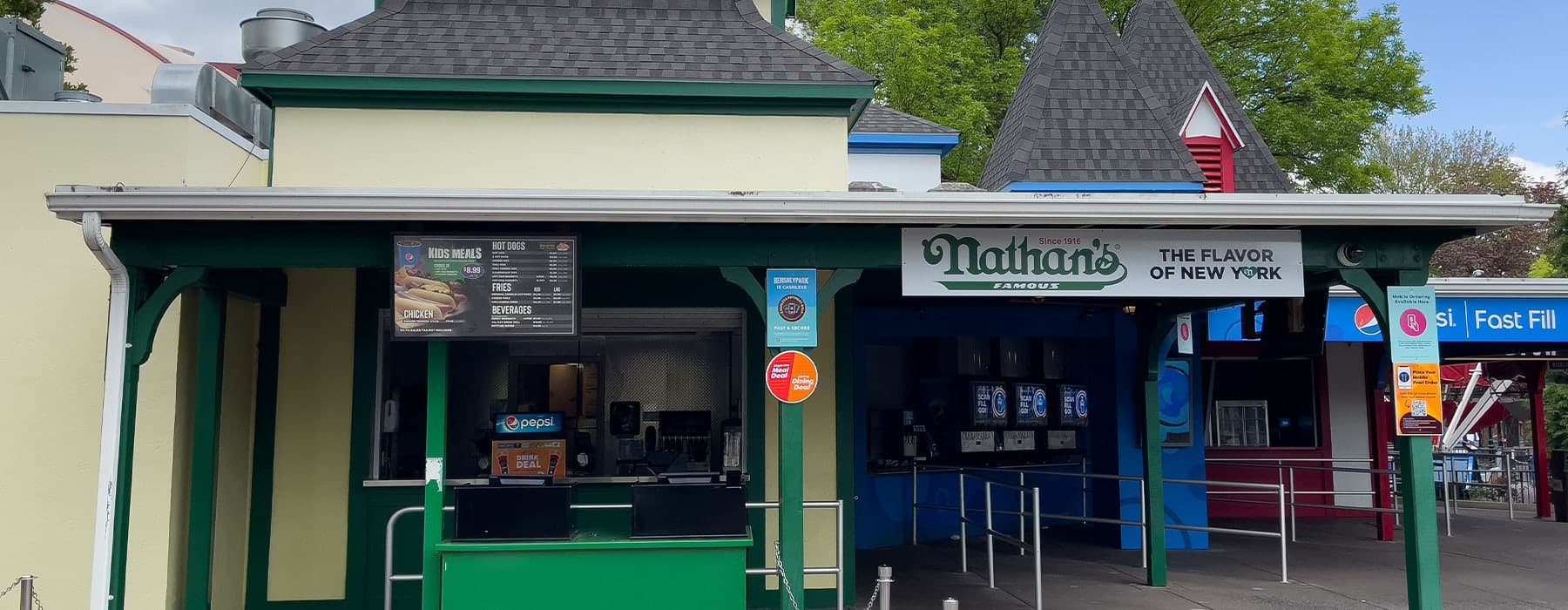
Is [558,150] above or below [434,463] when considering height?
above

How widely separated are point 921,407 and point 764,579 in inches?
214

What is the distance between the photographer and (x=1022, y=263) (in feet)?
25.9

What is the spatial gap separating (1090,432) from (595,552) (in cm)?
828

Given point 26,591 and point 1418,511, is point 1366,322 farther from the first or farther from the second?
point 26,591

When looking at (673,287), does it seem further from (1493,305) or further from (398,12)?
(1493,305)

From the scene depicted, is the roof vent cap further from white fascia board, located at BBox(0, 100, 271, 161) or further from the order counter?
the order counter

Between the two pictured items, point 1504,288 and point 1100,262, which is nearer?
point 1100,262

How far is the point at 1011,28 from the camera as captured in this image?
27.7 metres

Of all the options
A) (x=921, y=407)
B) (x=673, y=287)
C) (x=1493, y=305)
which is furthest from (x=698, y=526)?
(x=1493, y=305)

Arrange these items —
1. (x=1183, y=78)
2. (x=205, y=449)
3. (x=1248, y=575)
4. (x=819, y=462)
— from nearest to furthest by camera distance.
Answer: (x=205, y=449), (x=819, y=462), (x=1248, y=575), (x=1183, y=78)

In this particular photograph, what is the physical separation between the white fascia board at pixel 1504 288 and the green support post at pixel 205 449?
11.3 m

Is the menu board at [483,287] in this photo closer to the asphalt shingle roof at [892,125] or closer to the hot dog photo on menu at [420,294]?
the hot dog photo on menu at [420,294]

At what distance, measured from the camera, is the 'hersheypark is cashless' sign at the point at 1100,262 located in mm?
7863

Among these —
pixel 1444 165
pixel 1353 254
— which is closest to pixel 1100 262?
pixel 1353 254
